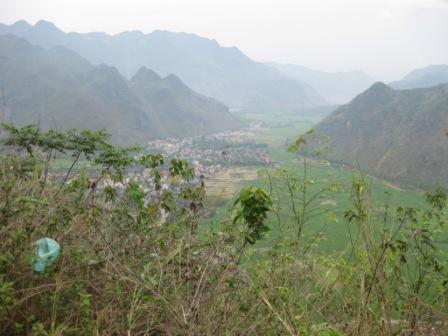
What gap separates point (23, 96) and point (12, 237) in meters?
51.2

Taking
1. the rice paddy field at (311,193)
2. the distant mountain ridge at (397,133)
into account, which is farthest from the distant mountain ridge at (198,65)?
the distant mountain ridge at (397,133)

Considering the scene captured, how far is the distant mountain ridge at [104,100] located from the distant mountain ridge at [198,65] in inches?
1814

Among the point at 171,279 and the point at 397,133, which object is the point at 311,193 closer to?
the point at 171,279

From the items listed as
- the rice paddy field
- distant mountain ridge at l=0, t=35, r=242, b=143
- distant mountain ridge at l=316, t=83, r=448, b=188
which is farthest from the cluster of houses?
distant mountain ridge at l=316, t=83, r=448, b=188

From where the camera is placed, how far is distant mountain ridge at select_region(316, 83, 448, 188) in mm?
32250

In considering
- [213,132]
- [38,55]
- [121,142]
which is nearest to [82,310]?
[121,142]

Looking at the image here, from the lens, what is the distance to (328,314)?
237cm

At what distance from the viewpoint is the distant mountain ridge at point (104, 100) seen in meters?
45.7

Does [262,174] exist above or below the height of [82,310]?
above

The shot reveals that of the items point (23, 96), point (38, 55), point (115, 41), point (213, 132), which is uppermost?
point (115, 41)

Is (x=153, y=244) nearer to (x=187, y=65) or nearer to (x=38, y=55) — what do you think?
(x=38, y=55)

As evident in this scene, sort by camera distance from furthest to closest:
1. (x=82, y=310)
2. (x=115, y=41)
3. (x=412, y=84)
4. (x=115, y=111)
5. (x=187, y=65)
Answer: (x=115, y=41) < (x=187, y=65) < (x=412, y=84) < (x=115, y=111) < (x=82, y=310)

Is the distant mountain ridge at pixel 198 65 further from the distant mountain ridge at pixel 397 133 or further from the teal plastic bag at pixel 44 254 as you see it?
the teal plastic bag at pixel 44 254

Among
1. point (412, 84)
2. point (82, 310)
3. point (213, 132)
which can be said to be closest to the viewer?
point (82, 310)
